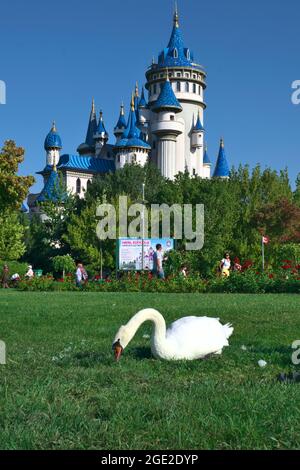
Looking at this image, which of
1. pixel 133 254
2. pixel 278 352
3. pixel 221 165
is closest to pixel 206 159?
pixel 221 165

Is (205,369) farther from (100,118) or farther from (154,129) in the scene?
(100,118)

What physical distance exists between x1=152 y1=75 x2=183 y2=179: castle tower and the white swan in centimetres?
6463

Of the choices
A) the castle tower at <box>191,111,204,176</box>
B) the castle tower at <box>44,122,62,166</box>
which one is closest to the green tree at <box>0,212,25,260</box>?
the castle tower at <box>191,111,204,176</box>

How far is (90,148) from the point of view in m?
86.1

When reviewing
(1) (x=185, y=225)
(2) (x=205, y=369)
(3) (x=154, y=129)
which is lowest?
(2) (x=205, y=369)

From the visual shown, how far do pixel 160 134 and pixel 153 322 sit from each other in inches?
2630

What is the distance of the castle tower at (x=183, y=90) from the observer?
253 feet

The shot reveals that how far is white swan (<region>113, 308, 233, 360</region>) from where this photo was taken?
5.29 meters

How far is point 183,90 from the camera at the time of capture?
7775cm

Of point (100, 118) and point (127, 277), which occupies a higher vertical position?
point (100, 118)

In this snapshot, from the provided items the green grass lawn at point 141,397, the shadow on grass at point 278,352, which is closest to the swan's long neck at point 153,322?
the green grass lawn at point 141,397

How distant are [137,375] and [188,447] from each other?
6.30 ft

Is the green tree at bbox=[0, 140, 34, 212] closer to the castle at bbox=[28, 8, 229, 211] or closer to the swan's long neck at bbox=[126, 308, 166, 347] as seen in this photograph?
the swan's long neck at bbox=[126, 308, 166, 347]
